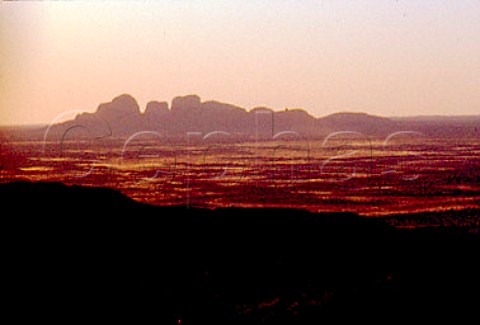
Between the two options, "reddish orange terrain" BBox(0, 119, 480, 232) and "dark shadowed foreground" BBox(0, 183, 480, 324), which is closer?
"dark shadowed foreground" BBox(0, 183, 480, 324)

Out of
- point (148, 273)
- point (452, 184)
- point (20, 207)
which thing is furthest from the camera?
point (452, 184)

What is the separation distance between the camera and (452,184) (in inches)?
1316

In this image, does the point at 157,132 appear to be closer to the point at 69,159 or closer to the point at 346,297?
the point at 69,159

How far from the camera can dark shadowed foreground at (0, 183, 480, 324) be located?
1395 cm

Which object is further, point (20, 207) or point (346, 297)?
point (20, 207)

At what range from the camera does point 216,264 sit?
17250mm

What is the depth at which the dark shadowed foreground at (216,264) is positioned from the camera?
14.0m

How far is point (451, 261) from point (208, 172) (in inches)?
912

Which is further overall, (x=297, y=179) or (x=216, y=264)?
(x=297, y=179)

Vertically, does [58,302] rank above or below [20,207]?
below

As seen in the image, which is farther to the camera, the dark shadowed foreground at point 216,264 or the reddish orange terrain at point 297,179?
the reddish orange terrain at point 297,179

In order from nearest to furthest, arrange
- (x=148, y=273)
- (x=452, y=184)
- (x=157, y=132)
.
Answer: (x=148, y=273) → (x=452, y=184) → (x=157, y=132)

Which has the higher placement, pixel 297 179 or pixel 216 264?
pixel 297 179

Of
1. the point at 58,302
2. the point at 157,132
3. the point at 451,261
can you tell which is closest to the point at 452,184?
the point at 451,261
